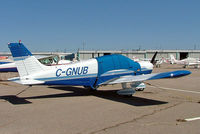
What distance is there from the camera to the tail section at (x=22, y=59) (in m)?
8.73

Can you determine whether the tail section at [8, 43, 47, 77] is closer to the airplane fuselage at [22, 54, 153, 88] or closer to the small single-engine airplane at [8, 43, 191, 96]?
the small single-engine airplane at [8, 43, 191, 96]

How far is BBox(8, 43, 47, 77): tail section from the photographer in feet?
28.6

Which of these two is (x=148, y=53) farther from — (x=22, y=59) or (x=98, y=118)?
(x=98, y=118)

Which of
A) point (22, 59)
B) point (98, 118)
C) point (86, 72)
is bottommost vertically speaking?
point (98, 118)

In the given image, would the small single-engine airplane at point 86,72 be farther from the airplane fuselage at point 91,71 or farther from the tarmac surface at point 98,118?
the tarmac surface at point 98,118

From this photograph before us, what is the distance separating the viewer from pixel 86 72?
10.2 meters

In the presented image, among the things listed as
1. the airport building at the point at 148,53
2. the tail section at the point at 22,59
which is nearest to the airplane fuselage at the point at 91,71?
the tail section at the point at 22,59

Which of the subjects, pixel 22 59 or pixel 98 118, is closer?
pixel 98 118

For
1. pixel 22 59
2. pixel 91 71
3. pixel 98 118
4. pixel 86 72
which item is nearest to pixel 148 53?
pixel 91 71

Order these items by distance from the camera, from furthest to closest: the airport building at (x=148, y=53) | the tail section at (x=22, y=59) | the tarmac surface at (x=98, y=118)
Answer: the airport building at (x=148, y=53) → the tail section at (x=22, y=59) → the tarmac surface at (x=98, y=118)

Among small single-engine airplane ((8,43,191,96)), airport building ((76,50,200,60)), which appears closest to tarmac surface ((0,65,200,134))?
small single-engine airplane ((8,43,191,96))

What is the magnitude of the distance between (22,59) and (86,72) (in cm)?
302

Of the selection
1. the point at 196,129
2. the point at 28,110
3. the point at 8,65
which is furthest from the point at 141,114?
the point at 8,65

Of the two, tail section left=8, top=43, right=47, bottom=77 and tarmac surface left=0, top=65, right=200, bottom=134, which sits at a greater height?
tail section left=8, top=43, right=47, bottom=77
